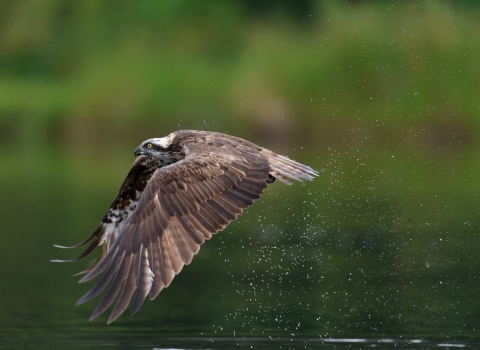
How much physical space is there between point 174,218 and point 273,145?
23782 mm

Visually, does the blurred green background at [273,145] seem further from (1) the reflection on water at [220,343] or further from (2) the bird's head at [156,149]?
(2) the bird's head at [156,149]

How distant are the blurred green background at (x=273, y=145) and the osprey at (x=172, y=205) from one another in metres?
1.78

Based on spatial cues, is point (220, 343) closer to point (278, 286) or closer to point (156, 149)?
point (156, 149)

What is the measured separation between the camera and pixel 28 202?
22.7 meters

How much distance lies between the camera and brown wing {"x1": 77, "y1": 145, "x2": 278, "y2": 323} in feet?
29.7

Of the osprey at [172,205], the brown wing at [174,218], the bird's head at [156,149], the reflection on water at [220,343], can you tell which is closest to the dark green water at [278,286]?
the reflection on water at [220,343]

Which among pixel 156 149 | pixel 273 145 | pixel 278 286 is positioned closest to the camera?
pixel 156 149

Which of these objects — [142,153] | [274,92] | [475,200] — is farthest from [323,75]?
[142,153]

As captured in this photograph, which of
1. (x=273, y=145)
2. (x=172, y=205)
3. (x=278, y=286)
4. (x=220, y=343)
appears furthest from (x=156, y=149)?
(x=273, y=145)

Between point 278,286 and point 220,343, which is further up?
point 278,286

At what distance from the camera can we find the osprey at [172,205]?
9.07 meters

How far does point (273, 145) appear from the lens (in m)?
33.4

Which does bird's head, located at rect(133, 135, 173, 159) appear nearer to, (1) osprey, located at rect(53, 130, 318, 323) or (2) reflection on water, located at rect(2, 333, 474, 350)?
(1) osprey, located at rect(53, 130, 318, 323)

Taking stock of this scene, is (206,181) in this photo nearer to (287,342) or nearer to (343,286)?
(287,342)
